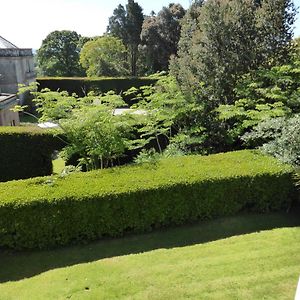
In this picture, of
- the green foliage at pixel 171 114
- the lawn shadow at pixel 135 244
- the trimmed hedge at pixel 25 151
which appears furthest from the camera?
the green foliage at pixel 171 114

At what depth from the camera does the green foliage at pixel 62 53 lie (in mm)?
50812

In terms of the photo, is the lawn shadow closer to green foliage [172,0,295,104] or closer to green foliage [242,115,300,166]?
green foliage [242,115,300,166]

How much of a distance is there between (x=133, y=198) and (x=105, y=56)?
117 ft

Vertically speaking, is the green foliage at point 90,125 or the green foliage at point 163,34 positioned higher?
the green foliage at point 163,34

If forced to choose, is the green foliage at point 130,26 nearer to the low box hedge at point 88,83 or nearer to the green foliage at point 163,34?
the green foliage at point 163,34

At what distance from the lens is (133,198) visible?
643 cm

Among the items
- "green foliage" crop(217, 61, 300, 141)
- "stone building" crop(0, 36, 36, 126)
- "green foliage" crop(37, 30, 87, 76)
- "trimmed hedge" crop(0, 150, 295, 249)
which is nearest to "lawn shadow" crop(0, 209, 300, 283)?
"trimmed hedge" crop(0, 150, 295, 249)

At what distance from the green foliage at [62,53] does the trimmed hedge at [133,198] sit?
151 ft

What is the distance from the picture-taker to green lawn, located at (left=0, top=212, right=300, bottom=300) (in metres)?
4.67

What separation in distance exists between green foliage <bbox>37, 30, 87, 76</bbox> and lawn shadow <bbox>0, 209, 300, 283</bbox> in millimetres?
46827

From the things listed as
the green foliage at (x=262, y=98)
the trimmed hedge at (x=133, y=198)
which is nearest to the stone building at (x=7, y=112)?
the trimmed hedge at (x=133, y=198)

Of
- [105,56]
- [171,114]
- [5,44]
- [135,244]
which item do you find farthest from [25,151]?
[105,56]

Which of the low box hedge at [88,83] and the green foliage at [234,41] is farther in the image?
the low box hedge at [88,83]

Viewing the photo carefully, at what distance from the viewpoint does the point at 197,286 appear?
4.72 meters
